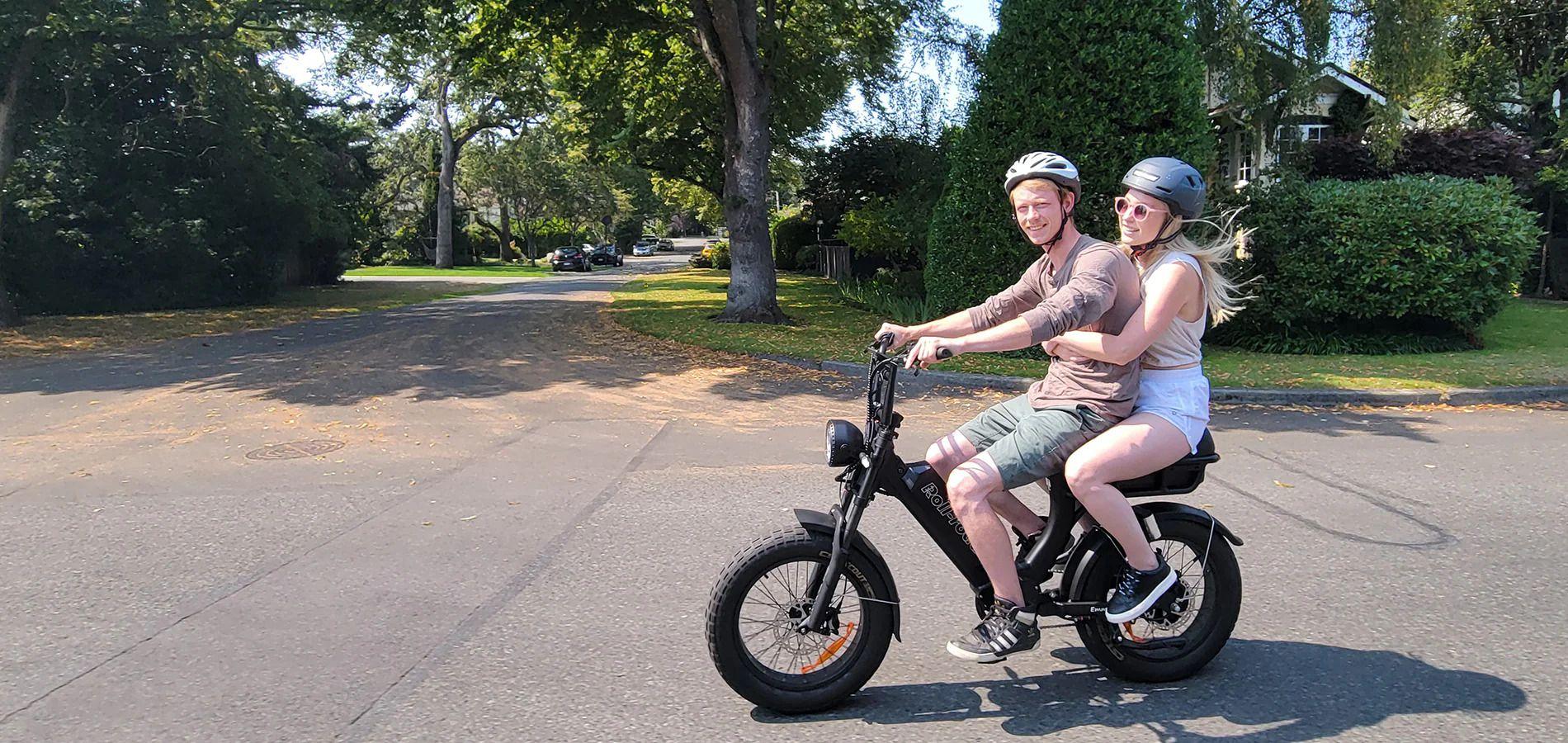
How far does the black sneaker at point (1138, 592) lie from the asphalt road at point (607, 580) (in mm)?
352

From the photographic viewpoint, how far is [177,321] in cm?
1967

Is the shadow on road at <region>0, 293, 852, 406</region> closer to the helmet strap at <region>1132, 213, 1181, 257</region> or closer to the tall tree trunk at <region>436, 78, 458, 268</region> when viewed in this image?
the helmet strap at <region>1132, 213, 1181, 257</region>

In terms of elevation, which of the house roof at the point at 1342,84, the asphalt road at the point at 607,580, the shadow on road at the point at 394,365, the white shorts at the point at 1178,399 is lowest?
the asphalt road at the point at 607,580

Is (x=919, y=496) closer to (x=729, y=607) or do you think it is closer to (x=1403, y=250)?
(x=729, y=607)

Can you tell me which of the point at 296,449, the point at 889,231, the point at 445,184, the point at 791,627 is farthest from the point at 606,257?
the point at 791,627

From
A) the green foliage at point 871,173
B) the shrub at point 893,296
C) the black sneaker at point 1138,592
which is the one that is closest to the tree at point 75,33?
the shrub at point 893,296

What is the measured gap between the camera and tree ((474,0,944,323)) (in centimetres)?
1641

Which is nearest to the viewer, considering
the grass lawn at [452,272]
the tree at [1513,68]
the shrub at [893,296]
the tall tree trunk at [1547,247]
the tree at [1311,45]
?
the tree at [1311,45]

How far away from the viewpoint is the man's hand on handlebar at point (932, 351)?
3137 mm

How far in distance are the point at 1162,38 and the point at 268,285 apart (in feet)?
72.6

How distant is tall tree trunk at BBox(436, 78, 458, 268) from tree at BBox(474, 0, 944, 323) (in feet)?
75.9

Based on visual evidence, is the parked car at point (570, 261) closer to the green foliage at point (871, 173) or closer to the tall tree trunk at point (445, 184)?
the tall tree trunk at point (445, 184)

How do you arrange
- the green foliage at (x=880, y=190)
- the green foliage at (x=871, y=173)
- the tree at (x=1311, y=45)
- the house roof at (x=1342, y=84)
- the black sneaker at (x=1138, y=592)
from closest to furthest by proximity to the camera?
1. the black sneaker at (x=1138, y=592)
2. the tree at (x=1311, y=45)
3. the house roof at (x=1342, y=84)
4. the green foliage at (x=880, y=190)
5. the green foliage at (x=871, y=173)

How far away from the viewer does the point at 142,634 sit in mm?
4137
